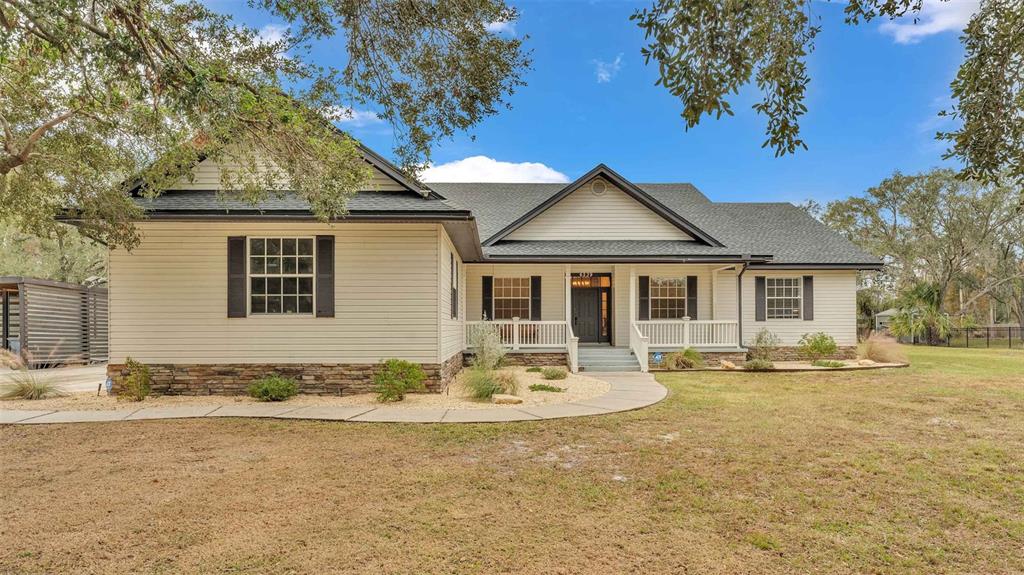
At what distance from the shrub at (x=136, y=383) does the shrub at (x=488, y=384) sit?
5.62 meters

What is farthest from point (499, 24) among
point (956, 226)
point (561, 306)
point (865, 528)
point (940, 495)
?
point (956, 226)

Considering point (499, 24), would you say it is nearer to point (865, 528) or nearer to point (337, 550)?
point (337, 550)

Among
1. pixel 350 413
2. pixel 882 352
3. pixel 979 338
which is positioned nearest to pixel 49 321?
pixel 350 413

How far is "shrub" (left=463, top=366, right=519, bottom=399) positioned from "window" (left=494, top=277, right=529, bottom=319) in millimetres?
Result: 5860

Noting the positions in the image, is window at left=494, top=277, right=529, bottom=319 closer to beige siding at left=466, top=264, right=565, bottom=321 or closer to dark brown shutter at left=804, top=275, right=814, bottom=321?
beige siding at left=466, top=264, right=565, bottom=321

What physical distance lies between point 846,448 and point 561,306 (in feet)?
33.2

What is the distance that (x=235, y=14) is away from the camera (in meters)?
6.36

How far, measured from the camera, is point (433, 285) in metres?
9.52

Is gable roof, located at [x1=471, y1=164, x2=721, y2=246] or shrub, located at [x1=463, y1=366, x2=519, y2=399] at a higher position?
gable roof, located at [x1=471, y1=164, x2=721, y2=246]

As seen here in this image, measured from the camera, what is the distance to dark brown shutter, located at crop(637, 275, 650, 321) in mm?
15391

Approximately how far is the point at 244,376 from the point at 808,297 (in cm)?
1584

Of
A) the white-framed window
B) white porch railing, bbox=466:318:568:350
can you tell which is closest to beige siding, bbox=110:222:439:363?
white porch railing, bbox=466:318:568:350

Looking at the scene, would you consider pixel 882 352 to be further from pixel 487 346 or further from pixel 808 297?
pixel 487 346

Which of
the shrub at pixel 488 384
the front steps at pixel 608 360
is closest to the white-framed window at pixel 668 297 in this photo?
the front steps at pixel 608 360
